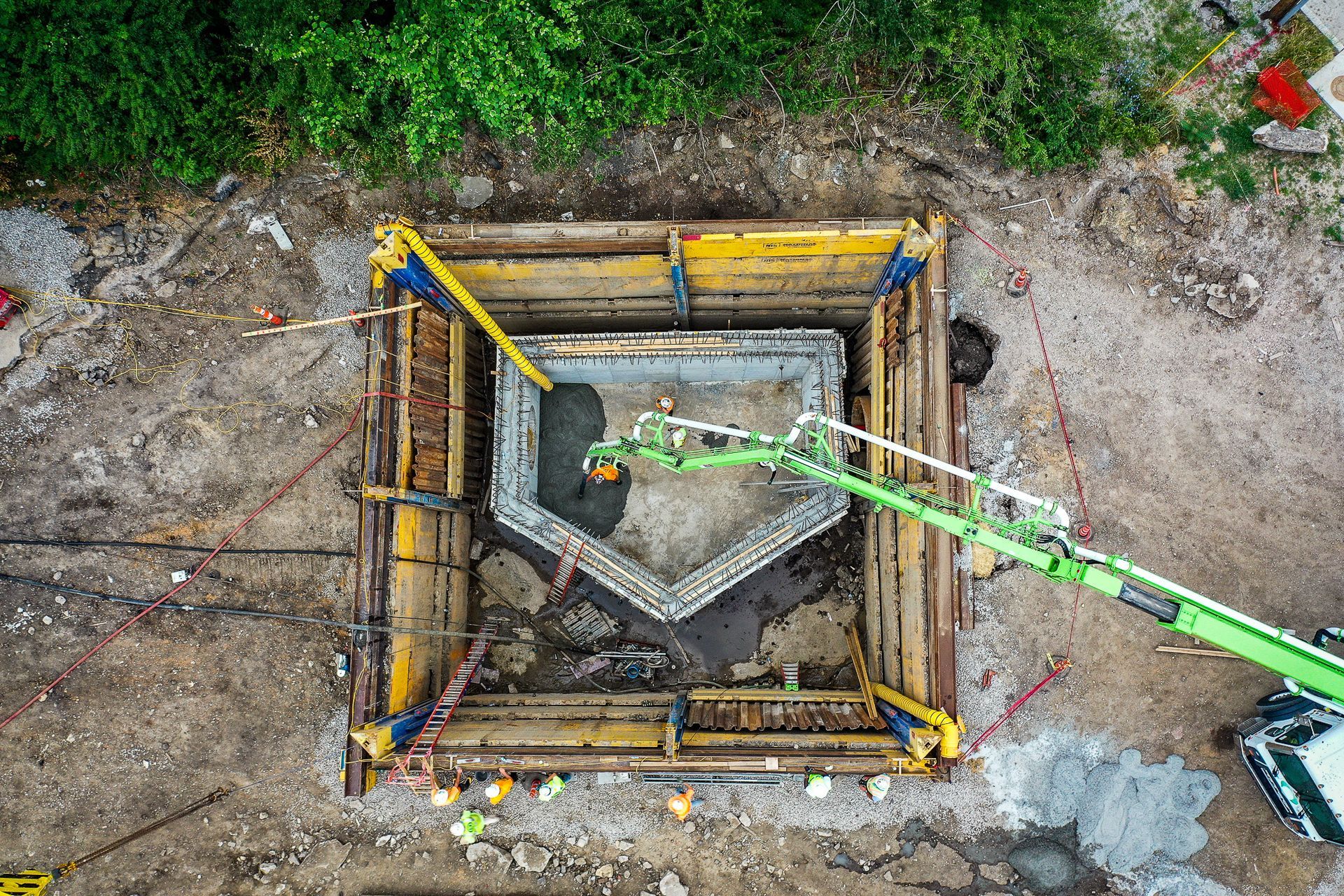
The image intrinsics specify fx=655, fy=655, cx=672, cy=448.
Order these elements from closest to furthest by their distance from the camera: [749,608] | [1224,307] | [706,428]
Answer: [706,428] → [1224,307] → [749,608]

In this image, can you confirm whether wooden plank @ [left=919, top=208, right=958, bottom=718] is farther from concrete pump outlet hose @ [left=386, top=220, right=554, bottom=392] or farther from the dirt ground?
concrete pump outlet hose @ [left=386, top=220, right=554, bottom=392]

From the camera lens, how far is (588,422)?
45.7 ft

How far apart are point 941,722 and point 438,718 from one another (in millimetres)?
→ 8136

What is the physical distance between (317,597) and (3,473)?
231 inches

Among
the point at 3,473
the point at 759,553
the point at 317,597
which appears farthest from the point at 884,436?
the point at 3,473

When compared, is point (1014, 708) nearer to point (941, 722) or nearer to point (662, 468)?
point (941, 722)

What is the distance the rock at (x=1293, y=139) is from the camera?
1152 centimetres

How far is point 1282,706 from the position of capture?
36.3 feet

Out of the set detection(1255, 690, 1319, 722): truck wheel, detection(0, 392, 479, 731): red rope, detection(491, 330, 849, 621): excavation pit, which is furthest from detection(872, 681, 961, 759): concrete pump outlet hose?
detection(0, 392, 479, 731): red rope

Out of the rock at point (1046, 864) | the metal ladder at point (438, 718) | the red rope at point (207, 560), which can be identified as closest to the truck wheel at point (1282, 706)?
the rock at point (1046, 864)

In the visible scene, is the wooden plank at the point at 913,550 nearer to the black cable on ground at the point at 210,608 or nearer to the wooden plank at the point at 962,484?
the wooden plank at the point at 962,484

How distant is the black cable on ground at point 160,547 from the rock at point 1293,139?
708 inches

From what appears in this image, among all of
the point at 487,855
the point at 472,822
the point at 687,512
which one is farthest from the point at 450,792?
the point at 687,512

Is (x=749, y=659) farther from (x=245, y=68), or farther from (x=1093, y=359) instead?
(x=245, y=68)
